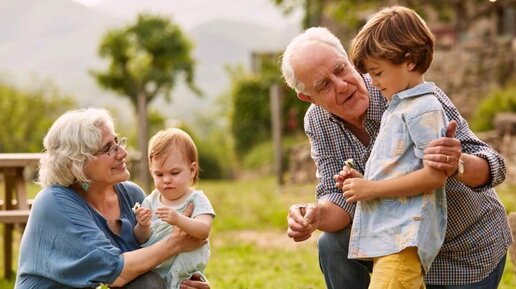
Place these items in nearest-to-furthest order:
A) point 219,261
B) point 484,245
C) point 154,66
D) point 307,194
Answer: point 484,245 → point 219,261 → point 307,194 → point 154,66

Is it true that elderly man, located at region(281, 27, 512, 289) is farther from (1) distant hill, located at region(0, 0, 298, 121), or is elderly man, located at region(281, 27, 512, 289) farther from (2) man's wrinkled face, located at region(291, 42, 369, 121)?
(1) distant hill, located at region(0, 0, 298, 121)

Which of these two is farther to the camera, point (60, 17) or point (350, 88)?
point (60, 17)

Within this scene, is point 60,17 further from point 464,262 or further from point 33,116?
point 464,262

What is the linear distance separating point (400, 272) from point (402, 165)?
373 mm

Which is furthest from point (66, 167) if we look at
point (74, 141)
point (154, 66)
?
point (154, 66)

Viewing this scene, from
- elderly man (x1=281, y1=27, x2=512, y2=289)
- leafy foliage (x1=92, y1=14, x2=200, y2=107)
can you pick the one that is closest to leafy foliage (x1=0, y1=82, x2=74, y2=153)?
leafy foliage (x1=92, y1=14, x2=200, y2=107)

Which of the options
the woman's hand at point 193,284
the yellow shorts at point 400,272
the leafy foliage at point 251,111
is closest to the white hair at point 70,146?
the woman's hand at point 193,284

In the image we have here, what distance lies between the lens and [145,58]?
22.8 metres

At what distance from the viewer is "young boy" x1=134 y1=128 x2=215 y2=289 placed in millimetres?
3777

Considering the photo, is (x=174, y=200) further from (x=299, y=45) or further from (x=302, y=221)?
(x=299, y=45)

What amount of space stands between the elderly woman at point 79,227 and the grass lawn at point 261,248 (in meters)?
2.45

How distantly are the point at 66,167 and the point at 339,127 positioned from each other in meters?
1.11

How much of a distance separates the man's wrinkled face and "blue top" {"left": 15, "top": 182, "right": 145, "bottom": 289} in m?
1.00

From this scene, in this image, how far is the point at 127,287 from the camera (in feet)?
12.1
